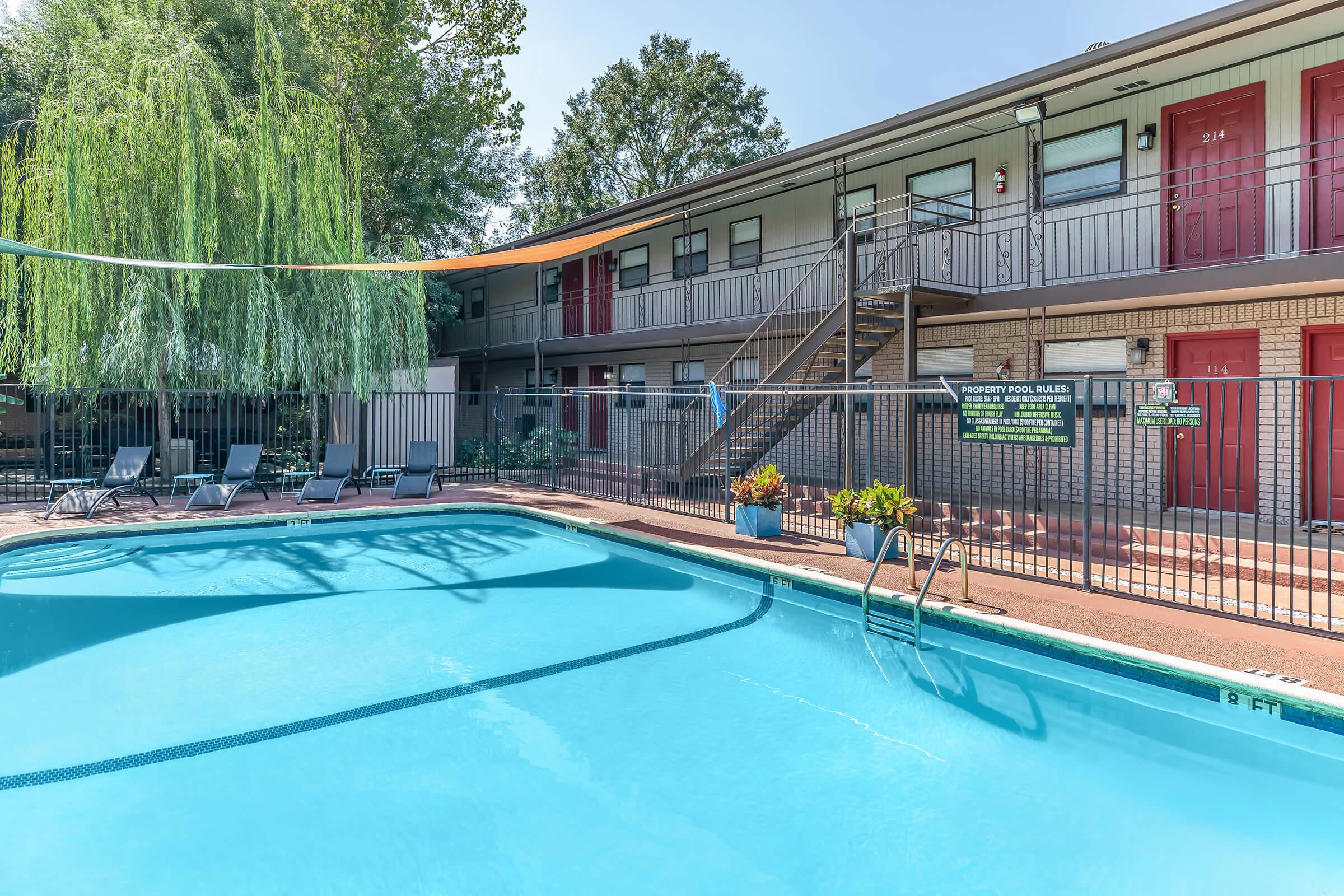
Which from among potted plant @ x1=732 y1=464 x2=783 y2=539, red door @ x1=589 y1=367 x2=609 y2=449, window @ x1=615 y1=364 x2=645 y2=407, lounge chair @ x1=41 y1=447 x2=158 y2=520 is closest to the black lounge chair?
lounge chair @ x1=41 y1=447 x2=158 y2=520

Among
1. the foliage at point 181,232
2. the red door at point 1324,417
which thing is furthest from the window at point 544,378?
the red door at point 1324,417

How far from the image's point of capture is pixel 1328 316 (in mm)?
8977

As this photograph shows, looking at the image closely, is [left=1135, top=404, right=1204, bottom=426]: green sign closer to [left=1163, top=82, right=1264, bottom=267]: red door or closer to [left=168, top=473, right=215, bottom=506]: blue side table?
[left=1163, top=82, right=1264, bottom=267]: red door

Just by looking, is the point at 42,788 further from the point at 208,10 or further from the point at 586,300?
the point at 208,10

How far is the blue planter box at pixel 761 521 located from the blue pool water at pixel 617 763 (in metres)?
2.47

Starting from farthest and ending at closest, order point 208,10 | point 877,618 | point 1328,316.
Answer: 1. point 208,10
2. point 1328,316
3. point 877,618

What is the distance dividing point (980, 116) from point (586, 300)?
12.4 metres

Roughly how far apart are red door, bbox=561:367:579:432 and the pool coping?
367 inches

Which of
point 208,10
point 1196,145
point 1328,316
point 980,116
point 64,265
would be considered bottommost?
point 1328,316

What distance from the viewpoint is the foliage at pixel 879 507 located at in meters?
8.38

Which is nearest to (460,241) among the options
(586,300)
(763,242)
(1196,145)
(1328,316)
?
(586,300)

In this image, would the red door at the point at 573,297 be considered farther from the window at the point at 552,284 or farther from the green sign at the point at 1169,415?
the green sign at the point at 1169,415

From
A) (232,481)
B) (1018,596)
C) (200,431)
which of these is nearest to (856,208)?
(1018,596)

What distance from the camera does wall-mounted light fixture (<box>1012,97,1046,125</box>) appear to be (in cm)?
965
